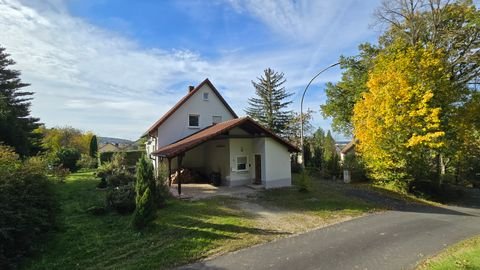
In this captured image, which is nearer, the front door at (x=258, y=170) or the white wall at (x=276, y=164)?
the white wall at (x=276, y=164)

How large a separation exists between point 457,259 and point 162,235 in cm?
831

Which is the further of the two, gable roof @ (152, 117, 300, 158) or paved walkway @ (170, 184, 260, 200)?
paved walkway @ (170, 184, 260, 200)

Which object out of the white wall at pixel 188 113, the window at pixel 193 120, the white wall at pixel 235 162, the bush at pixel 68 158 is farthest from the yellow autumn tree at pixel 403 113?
the bush at pixel 68 158

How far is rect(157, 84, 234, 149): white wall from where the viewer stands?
73.8 feet

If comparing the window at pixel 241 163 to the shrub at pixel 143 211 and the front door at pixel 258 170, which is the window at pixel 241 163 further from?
the shrub at pixel 143 211

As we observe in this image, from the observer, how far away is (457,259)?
7340 millimetres

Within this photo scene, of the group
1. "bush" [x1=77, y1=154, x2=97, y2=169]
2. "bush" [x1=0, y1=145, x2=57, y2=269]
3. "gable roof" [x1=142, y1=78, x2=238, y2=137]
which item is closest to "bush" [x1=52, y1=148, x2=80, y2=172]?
"bush" [x1=77, y1=154, x2=97, y2=169]

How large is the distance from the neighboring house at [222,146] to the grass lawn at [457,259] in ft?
35.0

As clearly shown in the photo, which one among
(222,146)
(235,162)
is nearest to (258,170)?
(235,162)

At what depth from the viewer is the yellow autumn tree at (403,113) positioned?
53.4 feet

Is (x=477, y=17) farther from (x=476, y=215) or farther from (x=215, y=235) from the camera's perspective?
(x=215, y=235)

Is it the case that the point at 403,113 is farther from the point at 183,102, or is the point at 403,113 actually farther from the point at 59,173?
the point at 59,173

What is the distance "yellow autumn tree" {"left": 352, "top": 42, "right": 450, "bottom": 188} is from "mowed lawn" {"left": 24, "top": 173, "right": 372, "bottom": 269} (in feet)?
15.3

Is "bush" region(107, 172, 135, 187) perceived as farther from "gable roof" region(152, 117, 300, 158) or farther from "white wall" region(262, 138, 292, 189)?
"white wall" region(262, 138, 292, 189)
